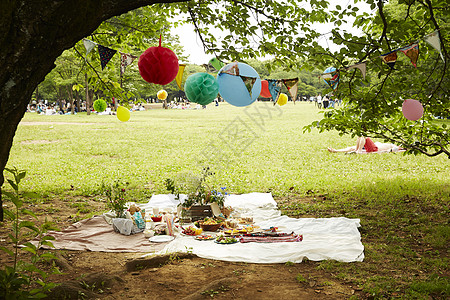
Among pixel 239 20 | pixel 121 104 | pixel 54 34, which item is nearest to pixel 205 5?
pixel 239 20

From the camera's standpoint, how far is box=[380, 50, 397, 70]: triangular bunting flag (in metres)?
5.54

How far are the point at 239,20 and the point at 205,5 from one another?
0.65 m

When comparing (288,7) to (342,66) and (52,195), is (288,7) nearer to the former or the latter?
(342,66)

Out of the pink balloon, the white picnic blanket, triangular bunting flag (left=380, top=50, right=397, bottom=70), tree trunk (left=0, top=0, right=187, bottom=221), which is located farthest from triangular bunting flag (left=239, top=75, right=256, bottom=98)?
tree trunk (left=0, top=0, right=187, bottom=221)

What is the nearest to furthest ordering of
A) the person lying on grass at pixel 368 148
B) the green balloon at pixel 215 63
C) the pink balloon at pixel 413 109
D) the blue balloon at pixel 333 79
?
the pink balloon at pixel 413 109
the blue balloon at pixel 333 79
the green balloon at pixel 215 63
the person lying on grass at pixel 368 148

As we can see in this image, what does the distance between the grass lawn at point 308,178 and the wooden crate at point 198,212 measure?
1795 millimetres

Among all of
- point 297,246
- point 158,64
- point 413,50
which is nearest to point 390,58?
point 413,50

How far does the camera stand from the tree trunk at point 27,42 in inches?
101

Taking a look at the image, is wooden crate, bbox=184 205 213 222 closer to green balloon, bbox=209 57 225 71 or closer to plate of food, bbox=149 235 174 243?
plate of food, bbox=149 235 174 243

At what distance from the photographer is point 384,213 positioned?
7.57m

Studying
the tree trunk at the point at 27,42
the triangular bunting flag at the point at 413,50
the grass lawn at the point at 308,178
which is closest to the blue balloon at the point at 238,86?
the triangular bunting flag at the point at 413,50

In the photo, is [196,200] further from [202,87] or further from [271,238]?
[202,87]

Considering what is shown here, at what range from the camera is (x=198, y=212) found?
7.39 meters

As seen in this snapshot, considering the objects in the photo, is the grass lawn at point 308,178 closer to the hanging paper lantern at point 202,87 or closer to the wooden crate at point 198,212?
the wooden crate at point 198,212
